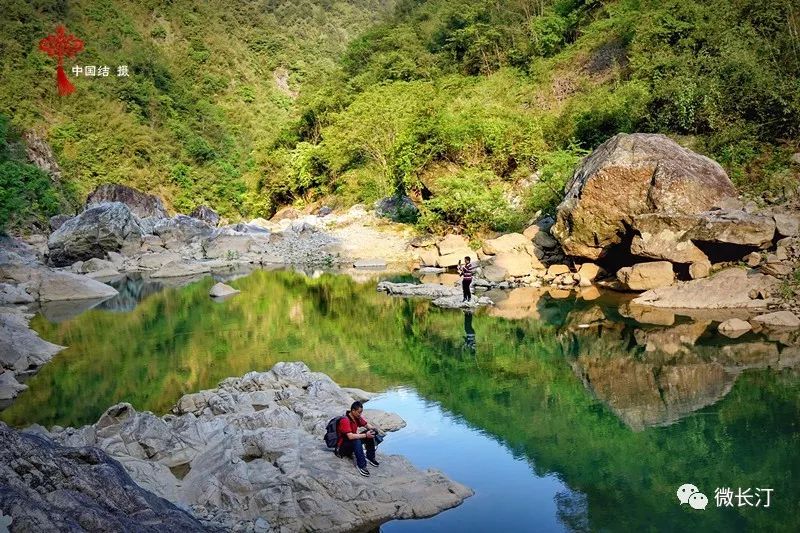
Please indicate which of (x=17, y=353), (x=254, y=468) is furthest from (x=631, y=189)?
(x=17, y=353)

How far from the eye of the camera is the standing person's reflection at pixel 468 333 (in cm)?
1560

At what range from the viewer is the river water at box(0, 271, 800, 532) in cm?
796

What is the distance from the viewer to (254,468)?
819cm

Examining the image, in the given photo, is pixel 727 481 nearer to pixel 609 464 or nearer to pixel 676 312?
pixel 609 464

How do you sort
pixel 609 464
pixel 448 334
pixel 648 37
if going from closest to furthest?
pixel 609 464, pixel 448 334, pixel 648 37

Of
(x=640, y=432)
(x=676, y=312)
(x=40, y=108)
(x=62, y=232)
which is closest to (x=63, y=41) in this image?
(x=40, y=108)

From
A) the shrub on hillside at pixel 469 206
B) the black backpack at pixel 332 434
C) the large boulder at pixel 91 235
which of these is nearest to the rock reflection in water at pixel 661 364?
the black backpack at pixel 332 434

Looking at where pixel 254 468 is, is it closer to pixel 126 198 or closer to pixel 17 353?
pixel 17 353

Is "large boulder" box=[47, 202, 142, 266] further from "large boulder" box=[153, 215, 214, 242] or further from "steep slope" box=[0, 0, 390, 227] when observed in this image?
"steep slope" box=[0, 0, 390, 227]

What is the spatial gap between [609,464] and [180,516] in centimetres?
547

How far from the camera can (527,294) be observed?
2130 centimetres

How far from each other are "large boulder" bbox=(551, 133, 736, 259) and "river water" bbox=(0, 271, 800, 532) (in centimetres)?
238

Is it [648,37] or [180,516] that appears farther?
[648,37]

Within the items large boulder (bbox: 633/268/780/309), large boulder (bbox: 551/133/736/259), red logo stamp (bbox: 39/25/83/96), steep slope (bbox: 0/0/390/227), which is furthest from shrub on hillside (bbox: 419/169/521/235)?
red logo stamp (bbox: 39/25/83/96)
